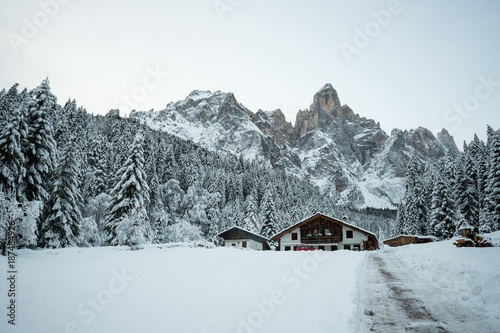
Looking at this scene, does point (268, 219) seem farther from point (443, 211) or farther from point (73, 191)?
point (73, 191)

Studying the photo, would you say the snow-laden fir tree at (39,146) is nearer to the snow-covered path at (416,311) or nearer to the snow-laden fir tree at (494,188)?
the snow-covered path at (416,311)

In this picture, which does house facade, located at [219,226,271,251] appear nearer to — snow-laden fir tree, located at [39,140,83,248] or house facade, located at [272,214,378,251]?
house facade, located at [272,214,378,251]

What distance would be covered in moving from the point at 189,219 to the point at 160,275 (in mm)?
45104

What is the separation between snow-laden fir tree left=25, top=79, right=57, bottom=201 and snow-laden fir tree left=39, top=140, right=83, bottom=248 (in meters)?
1.12

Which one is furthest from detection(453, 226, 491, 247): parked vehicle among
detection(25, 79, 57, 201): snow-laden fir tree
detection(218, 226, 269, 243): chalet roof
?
detection(25, 79, 57, 201): snow-laden fir tree

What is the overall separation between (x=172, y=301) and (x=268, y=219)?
5337 cm

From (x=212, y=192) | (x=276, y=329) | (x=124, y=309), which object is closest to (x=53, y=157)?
(x=124, y=309)

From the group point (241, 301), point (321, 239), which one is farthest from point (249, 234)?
point (241, 301)

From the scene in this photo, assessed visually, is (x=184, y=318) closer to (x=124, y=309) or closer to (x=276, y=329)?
(x=124, y=309)

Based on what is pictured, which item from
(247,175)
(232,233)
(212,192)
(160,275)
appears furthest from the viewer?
(247,175)

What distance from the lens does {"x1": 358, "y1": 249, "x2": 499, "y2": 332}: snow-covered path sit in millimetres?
6484

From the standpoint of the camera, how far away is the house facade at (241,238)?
5316cm

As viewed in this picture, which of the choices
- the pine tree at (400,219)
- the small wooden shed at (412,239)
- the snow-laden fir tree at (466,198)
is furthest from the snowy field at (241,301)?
the pine tree at (400,219)

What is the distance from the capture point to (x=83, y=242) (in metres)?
34.0
